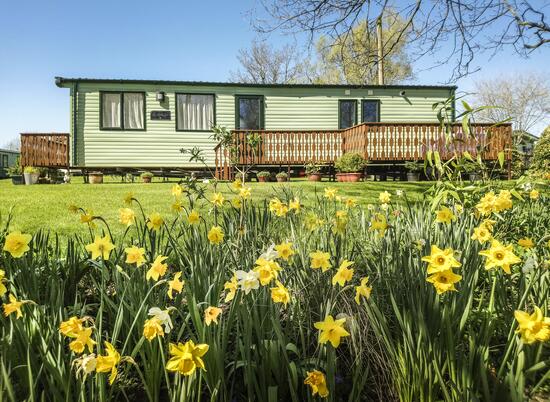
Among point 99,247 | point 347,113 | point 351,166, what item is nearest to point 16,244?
point 99,247

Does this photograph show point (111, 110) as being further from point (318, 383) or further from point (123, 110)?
point (318, 383)

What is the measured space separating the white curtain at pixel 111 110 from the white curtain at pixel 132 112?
0.85ft

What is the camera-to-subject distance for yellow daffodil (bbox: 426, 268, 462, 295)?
1161 millimetres

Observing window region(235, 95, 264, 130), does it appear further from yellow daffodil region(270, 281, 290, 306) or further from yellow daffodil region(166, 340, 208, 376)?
yellow daffodil region(166, 340, 208, 376)

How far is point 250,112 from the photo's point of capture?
16156 mm

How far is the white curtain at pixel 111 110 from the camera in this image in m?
15.3

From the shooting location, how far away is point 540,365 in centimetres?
112

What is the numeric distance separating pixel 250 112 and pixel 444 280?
1546 centimetres

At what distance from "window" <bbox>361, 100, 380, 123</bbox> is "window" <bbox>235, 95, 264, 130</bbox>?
3.93m

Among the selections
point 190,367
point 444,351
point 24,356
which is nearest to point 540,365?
point 444,351

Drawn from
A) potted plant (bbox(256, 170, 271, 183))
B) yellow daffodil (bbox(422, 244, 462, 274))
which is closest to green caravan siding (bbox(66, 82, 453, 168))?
potted plant (bbox(256, 170, 271, 183))

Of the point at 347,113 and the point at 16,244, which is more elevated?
the point at 347,113

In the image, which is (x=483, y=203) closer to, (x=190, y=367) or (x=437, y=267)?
(x=437, y=267)

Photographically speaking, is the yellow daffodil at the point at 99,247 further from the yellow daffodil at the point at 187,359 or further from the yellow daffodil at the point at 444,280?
the yellow daffodil at the point at 444,280
